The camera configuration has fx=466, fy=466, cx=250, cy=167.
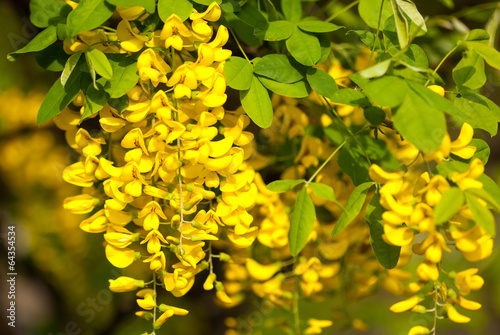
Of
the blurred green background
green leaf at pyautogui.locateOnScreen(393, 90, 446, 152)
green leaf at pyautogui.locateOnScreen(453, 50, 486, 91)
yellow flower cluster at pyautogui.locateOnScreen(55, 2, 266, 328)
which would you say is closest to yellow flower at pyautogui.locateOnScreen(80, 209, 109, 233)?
yellow flower cluster at pyautogui.locateOnScreen(55, 2, 266, 328)

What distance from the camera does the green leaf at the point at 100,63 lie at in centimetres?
46

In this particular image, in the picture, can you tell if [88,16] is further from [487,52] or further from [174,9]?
[487,52]

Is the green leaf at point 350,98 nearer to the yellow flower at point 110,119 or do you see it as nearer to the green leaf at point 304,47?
the green leaf at point 304,47

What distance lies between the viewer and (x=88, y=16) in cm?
46

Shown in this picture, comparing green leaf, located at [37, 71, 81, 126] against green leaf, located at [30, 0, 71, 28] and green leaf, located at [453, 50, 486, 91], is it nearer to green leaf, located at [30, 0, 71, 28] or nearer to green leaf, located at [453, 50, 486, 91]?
green leaf, located at [30, 0, 71, 28]

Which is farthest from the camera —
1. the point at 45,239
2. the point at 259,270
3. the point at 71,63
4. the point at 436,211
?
the point at 45,239

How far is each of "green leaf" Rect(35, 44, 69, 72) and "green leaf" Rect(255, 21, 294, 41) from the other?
24 centimetres

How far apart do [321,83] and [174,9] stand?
0.18 metres

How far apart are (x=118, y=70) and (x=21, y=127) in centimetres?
101

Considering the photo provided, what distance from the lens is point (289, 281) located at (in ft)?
2.60

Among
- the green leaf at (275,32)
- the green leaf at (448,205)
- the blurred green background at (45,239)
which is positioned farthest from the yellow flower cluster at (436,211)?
the blurred green background at (45,239)

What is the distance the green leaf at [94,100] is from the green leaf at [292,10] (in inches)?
10.5

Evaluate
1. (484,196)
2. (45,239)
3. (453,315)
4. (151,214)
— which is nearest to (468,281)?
(453,315)

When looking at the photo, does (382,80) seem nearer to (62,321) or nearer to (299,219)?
(299,219)
